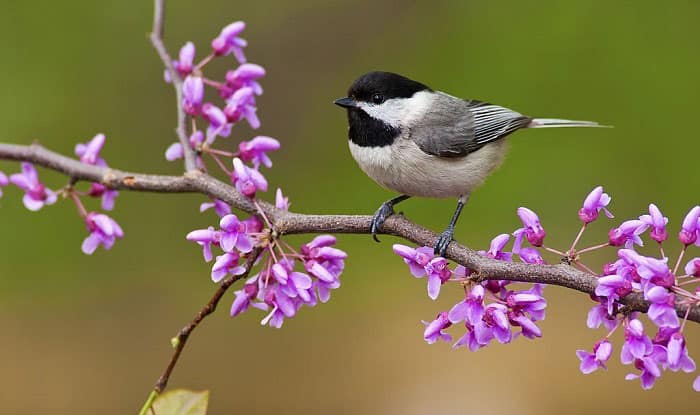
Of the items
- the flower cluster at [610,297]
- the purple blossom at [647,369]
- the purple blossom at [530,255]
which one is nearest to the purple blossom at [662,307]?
the flower cluster at [610,297]

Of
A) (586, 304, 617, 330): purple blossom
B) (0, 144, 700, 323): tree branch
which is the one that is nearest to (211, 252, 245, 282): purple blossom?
(0, 144, 700, 323): tree branch

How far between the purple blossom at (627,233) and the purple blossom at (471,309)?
1.19 ft

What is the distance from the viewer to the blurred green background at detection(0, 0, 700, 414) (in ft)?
16.9

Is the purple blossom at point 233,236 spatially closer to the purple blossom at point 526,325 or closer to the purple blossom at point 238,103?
the purple blossom at point 238,103

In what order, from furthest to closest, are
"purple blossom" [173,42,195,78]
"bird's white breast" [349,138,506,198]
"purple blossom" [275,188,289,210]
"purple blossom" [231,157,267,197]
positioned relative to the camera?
"bird's white breast" [349,138,506,198] → "purple blossom" [173,42,195,78] → "purple blossom" [275,188,289,210] → "purple blossom" [231,157,267,197]

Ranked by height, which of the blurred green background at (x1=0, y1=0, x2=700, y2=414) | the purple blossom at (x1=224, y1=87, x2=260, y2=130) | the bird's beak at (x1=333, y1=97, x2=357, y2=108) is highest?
the purple blossom at (x1=224, y1=87, x2=260, y2=130)

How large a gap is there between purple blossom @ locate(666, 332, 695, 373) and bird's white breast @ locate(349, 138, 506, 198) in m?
1.23

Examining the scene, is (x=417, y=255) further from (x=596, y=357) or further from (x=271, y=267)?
(x=596, y=357)

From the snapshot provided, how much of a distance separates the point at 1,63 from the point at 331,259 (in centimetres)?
457

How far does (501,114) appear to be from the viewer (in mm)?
3318

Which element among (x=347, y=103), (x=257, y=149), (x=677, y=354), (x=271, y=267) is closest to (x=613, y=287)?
(x=677, y=354)

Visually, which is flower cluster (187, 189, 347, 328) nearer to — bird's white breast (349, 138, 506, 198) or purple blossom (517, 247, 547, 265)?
purple blossom (517, 247, 547, 265)

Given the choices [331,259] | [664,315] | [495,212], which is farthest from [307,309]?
[664,315]

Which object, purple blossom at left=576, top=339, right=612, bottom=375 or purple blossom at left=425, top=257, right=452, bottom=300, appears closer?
purple blossom at left=576, top=339, right=612, bottom=375
